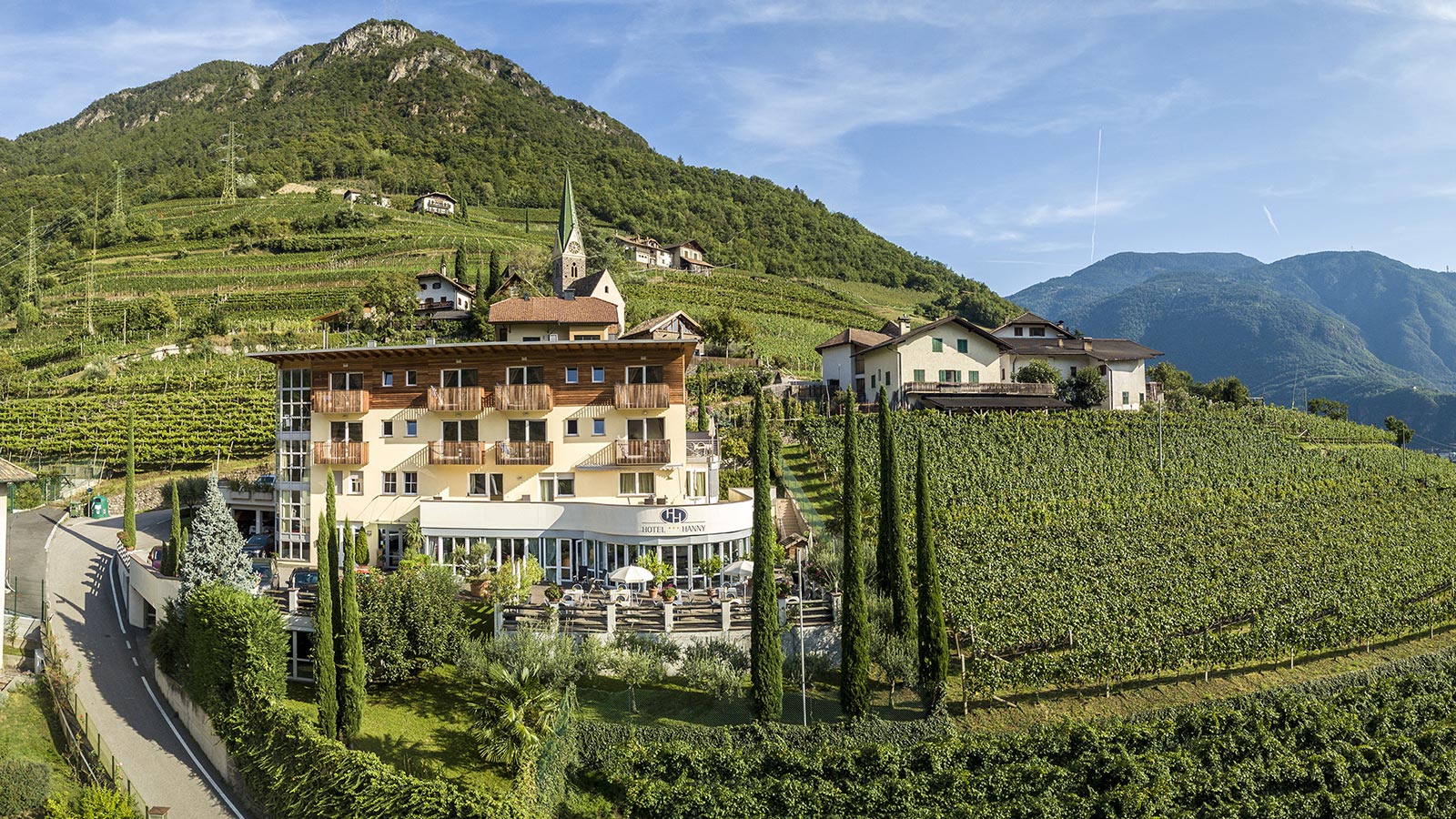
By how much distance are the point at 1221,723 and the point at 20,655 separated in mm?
33886

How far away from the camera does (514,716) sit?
66.1ft

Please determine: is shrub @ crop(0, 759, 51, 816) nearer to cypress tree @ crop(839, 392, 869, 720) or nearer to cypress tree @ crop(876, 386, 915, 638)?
cypress tree @ crop(839, 392, 869, 720)

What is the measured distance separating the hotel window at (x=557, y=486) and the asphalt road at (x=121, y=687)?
13.7m

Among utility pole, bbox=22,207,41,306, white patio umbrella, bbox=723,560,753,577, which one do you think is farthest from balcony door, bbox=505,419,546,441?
utility pole, bbox=22,207,41,306

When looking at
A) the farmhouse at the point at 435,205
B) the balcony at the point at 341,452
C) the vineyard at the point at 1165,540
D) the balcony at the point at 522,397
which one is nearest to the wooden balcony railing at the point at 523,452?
the balcony at the point at 522,397

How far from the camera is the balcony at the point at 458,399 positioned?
109 ft

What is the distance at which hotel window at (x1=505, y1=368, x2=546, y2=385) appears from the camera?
110 feet

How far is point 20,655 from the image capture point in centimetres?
2528

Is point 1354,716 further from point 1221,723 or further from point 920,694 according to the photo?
point 920,694

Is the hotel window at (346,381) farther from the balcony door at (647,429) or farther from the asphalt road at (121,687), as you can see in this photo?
the balcony door at (647,429)


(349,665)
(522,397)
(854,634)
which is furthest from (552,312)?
(854,634)

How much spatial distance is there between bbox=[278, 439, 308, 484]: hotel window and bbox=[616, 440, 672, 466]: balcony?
44.8ft

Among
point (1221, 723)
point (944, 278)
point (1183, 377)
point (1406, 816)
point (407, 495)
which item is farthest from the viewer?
point (944, 278)

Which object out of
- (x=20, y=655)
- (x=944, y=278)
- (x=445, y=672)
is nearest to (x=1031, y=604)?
(x=445, y=672)
